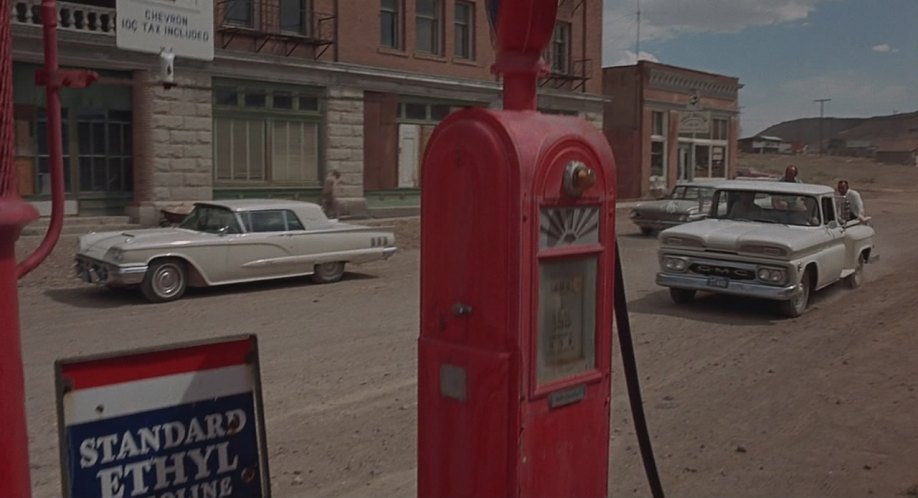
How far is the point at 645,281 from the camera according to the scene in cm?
1446

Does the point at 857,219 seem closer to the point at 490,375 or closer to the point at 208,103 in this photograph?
the point at 490,375

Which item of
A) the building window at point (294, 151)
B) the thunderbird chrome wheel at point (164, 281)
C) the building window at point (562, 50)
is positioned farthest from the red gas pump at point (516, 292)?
the building window at point (562, 50)

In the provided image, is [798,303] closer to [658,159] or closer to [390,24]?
[390,24]

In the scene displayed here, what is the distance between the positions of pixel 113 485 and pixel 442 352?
1.23m

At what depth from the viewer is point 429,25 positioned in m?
27.9

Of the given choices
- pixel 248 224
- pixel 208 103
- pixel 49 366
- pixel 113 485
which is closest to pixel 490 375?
pixel 113 485

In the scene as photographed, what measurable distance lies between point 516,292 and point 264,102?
822 inches

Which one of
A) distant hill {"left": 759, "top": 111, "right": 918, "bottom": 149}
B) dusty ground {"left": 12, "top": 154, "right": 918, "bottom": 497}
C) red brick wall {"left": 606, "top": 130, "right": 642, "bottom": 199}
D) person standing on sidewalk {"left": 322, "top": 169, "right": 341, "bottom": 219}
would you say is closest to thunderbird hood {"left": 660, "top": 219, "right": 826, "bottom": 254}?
dusty ground {"left": 12, "top": 154, "right": 918, "bottom": 497}

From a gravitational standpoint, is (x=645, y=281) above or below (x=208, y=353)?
below

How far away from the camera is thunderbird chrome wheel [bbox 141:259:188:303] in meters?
11.9

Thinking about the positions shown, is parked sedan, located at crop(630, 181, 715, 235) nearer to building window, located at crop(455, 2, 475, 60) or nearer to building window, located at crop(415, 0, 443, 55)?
building window, located at crop(415, 0, 443, 55)

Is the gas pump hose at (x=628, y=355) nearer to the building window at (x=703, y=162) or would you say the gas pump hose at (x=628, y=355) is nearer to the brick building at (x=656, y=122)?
the brick building at (x=656, y=122)

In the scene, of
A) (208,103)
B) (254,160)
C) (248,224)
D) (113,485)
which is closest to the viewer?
(113,485)

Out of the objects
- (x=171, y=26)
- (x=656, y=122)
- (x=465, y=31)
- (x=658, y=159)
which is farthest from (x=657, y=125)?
(x=171, y=26)
